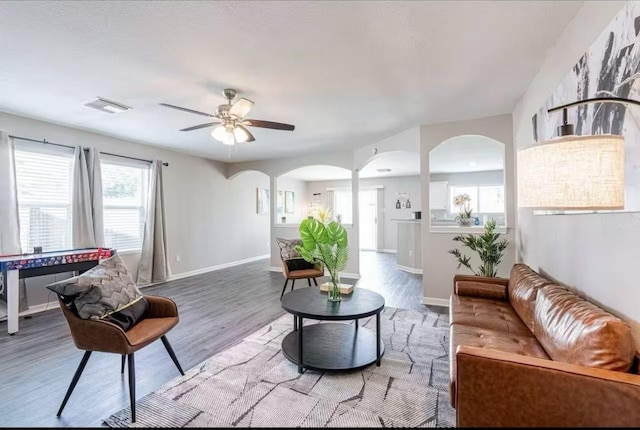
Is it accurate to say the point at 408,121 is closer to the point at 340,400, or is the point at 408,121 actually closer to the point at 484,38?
the point at 484,38

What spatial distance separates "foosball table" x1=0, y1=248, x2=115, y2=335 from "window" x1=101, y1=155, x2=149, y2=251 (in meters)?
1.08

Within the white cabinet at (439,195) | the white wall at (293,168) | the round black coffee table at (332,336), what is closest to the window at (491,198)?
the white cabinet at (439,195)

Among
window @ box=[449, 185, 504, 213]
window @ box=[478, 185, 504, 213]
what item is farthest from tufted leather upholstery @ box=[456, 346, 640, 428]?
window @ box=[478, 185, 504, 213]

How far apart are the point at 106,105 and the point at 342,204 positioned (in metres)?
7.73

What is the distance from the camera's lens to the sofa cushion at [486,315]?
2.11m

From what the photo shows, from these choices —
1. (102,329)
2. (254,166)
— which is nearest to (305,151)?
(254,166)

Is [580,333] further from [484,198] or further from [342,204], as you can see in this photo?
[342,204]

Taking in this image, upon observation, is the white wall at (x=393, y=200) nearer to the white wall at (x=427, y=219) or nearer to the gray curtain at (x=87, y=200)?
the white wall at (x=427, y=219)

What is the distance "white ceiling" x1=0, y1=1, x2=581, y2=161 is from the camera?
1841 millimetres

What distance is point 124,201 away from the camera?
503 centimetres

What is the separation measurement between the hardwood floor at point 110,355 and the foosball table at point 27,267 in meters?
0.27

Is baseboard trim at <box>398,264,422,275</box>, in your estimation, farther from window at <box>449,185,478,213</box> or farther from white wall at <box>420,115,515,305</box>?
window at <box>449,185,478,213</box>

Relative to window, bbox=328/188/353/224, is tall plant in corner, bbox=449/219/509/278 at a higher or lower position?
lower

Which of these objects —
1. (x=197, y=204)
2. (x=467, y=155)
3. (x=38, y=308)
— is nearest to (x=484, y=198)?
(x=467, y=155)
